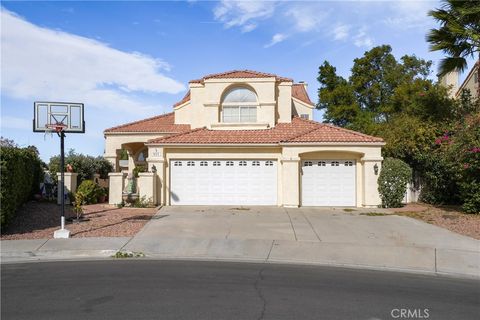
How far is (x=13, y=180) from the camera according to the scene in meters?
13.4

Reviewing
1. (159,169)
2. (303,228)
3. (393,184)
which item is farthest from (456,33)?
(159,169)

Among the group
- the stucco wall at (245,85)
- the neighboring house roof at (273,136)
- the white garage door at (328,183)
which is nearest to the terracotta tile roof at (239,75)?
the stucco wall at (245,85)

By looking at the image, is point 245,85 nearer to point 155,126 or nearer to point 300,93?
point 155,126

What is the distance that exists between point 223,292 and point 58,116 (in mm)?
8847

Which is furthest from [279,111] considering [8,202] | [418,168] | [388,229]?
[8,202]

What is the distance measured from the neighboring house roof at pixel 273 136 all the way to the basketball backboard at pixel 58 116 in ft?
21.9

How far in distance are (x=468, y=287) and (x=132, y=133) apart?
20.0m

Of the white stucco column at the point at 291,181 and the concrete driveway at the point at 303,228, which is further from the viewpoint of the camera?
the white stucco column at the point at 291,181

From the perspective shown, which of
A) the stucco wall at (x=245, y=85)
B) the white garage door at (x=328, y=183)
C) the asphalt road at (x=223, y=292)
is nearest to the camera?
the asphalt road at (x=223, y=292)

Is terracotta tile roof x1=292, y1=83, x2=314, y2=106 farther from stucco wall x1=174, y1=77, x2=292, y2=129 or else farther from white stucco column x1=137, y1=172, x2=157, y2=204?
white stucco column x1=137, y1=172, x2=157, y2=204

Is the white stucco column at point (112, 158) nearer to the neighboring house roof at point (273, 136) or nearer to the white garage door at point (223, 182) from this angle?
the neighboring house roof at point (273, 136)

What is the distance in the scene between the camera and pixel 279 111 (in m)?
23.1

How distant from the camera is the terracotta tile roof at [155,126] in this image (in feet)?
80.7

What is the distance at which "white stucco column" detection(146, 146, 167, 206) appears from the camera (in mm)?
20141
